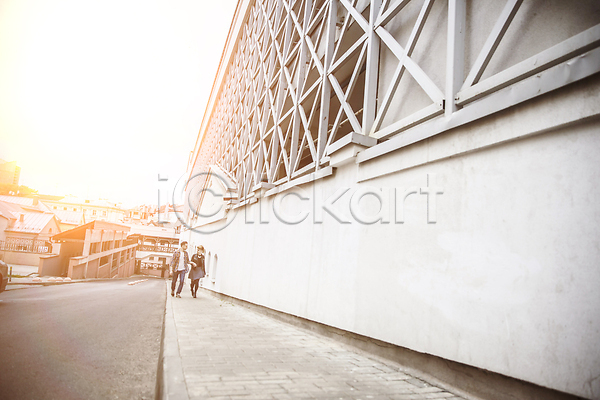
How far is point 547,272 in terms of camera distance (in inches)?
102

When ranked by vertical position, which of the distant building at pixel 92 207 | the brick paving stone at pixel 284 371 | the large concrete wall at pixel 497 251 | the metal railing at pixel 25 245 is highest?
the distant building at pixel 92 207

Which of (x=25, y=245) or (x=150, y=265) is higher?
(x=25, y=245)

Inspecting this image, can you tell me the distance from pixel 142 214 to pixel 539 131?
123 m

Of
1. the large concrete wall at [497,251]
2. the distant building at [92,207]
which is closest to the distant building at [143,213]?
the distant building at [92,207]

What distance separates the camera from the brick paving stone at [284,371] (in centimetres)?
302

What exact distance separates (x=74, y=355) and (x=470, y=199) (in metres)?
5.47

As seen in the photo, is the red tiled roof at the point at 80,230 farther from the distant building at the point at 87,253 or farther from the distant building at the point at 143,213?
the distant building at the point at 143,213

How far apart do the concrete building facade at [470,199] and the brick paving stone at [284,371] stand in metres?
0.39

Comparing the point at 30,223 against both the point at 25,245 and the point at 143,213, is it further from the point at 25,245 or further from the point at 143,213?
the point at 143,213

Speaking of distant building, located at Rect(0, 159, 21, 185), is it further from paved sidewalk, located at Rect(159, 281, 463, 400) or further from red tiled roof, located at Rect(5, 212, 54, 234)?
paved sidewalk, located at Rect(159, 281, 463, 400)

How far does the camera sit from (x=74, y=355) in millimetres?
4766

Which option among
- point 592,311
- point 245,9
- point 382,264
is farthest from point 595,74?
point 245,9

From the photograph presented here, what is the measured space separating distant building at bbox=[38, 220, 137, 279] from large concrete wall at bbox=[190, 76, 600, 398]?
2898cm

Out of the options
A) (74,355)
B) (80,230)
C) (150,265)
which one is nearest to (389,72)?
(74,355)
